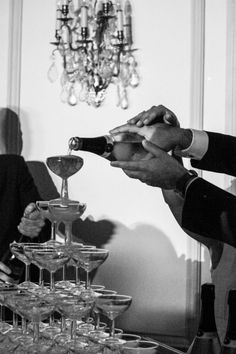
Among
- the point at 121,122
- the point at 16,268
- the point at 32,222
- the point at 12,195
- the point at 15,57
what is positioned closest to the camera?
the point at 32,222

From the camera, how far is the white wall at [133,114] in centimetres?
356

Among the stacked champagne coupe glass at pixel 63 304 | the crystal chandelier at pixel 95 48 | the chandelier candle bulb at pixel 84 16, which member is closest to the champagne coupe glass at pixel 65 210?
the stacked champagne coupe glass at pixel 63 304

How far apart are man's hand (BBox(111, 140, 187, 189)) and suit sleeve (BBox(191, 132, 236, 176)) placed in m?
0.21

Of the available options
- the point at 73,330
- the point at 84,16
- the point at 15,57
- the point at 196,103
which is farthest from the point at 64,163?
the point at 15,57

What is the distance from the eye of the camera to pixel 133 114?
373cm

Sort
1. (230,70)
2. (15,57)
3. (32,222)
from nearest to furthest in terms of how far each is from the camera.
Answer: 1. (32,222)
2. (230,70)
3. (15,57)

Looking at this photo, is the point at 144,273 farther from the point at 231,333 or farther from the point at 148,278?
the point at 231,333

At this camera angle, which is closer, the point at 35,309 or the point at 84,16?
the point at 35,309

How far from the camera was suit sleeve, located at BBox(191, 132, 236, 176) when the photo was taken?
1.88m

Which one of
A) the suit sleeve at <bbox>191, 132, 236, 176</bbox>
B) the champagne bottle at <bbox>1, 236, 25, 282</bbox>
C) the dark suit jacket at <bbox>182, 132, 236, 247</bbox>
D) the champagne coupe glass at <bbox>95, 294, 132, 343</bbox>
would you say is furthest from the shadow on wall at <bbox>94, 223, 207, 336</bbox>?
the champagne coupe glass at <bbox>95, 294, 132, 343</bbox>

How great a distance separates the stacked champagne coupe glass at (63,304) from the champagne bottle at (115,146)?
0.10 m

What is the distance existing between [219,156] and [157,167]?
295mm

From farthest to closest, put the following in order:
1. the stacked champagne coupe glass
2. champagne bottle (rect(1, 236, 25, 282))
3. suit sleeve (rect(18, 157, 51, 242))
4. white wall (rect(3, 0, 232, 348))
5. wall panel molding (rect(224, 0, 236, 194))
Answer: suit sleeve (rect(18, 157, 51, 242)) < white wall (rect(3, 0, 232, 348)) < wall panel molding (rect(224, 0, 236, 194)) < champagne bottle (rect(1, 236, 25, 282)) < the stacked champagne coupe glass

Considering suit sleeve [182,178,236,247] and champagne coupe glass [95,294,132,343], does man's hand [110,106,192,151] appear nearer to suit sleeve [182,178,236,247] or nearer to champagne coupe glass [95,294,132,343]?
suit sleeve [182,178,236,247]
